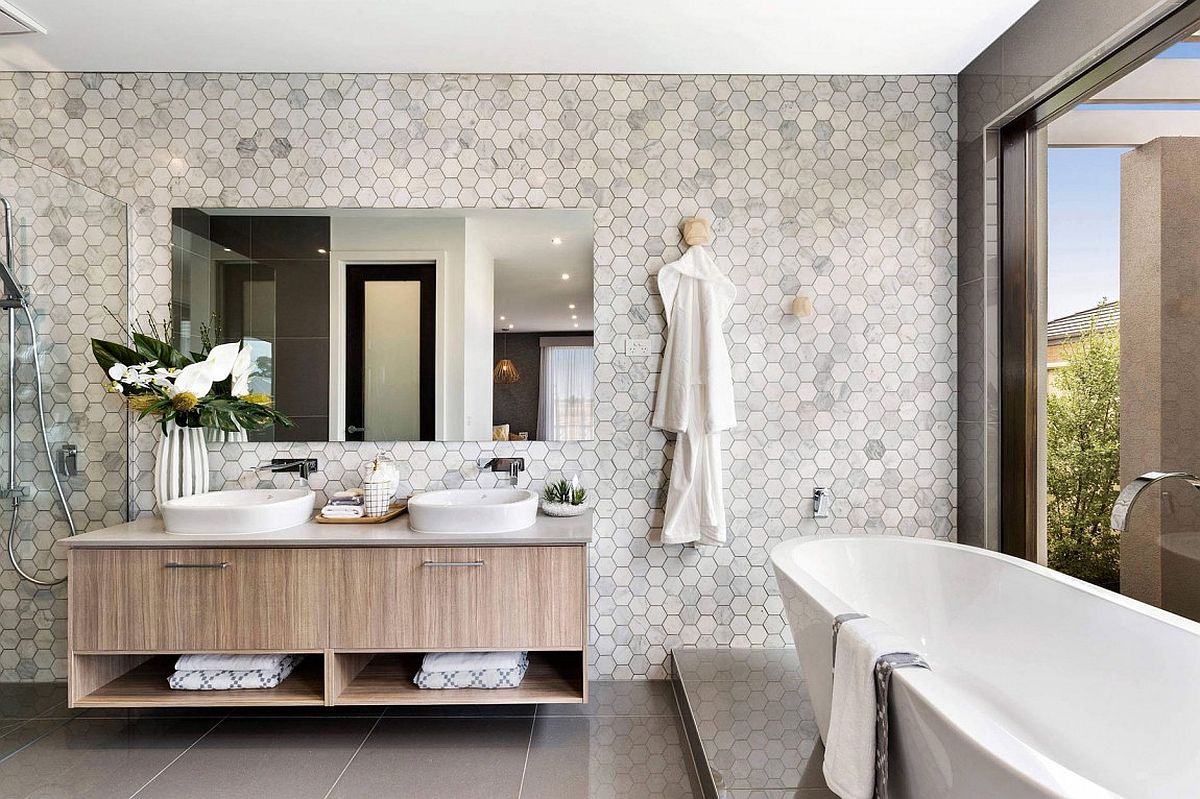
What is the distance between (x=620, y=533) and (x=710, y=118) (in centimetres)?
189

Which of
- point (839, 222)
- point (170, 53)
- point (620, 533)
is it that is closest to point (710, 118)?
point (839, 222)

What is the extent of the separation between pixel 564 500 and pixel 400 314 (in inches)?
42.9

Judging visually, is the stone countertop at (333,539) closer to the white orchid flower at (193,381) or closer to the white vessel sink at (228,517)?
the white vessel sink at (228,517)

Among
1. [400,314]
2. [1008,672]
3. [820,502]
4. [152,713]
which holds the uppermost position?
[400,314]

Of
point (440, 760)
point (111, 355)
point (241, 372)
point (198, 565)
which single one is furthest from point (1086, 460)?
point (111, 355)

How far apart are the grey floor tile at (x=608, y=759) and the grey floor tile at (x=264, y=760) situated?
27.1 inches

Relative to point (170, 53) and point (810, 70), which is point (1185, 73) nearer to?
point (810, 70)

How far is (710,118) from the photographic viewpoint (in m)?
2.92

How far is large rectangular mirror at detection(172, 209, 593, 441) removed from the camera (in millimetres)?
2898

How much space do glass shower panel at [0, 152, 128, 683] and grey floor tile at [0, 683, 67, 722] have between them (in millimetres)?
46

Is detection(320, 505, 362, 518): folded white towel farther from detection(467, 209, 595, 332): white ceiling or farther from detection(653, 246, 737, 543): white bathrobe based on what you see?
detection(653, 246, 737, 543): white bathrobe

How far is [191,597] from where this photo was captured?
7.64ft

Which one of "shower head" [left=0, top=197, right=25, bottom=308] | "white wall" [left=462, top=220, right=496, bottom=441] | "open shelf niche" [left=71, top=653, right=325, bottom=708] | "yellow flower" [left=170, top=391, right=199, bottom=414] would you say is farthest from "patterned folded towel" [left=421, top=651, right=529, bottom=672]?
"shower head" [left=0, top=197, right=25, bottom=308]

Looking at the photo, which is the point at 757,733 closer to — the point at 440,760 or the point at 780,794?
the point at 780,794
